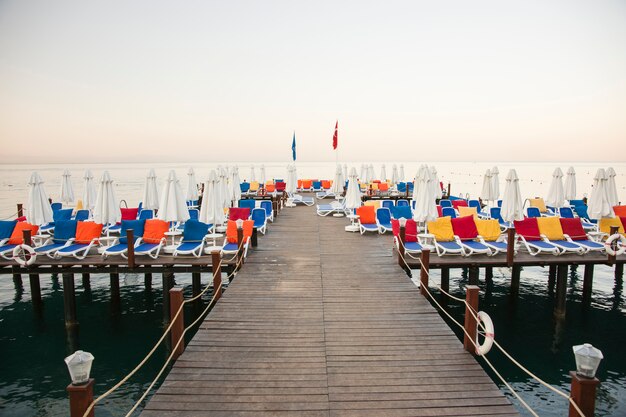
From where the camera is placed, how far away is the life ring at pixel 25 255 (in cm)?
931

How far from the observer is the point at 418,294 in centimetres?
764

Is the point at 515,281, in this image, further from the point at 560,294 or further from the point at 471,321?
the point at 471,321

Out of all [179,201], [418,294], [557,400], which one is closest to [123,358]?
[179,201]

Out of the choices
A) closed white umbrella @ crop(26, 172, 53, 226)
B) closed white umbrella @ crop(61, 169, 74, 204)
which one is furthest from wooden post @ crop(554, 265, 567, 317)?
closed white umbrella @ crop(61, 169, 74, 204)

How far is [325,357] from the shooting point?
518 centimetres

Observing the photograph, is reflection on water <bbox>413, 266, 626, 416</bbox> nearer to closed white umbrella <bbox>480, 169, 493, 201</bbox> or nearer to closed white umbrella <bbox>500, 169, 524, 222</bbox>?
closed white umbrella <bbox>500, 169, 524, 222</bbox>

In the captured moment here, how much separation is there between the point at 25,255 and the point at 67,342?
2.57 m

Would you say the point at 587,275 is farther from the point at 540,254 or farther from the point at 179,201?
the point at 179,201

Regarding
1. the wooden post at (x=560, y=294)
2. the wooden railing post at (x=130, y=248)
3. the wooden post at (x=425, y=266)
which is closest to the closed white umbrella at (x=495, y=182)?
the wooden post at (x=560, y=294)

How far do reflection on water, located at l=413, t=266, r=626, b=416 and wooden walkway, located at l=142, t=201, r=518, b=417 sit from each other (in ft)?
6.46

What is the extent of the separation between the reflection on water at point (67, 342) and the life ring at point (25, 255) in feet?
7.31

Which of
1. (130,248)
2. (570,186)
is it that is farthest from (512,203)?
(130,248)

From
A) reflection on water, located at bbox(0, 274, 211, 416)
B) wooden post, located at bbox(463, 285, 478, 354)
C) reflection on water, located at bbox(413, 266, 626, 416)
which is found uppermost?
wooden post, located at bbox(463, 285, 478, 354)

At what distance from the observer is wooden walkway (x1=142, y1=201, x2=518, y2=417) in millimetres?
4148
